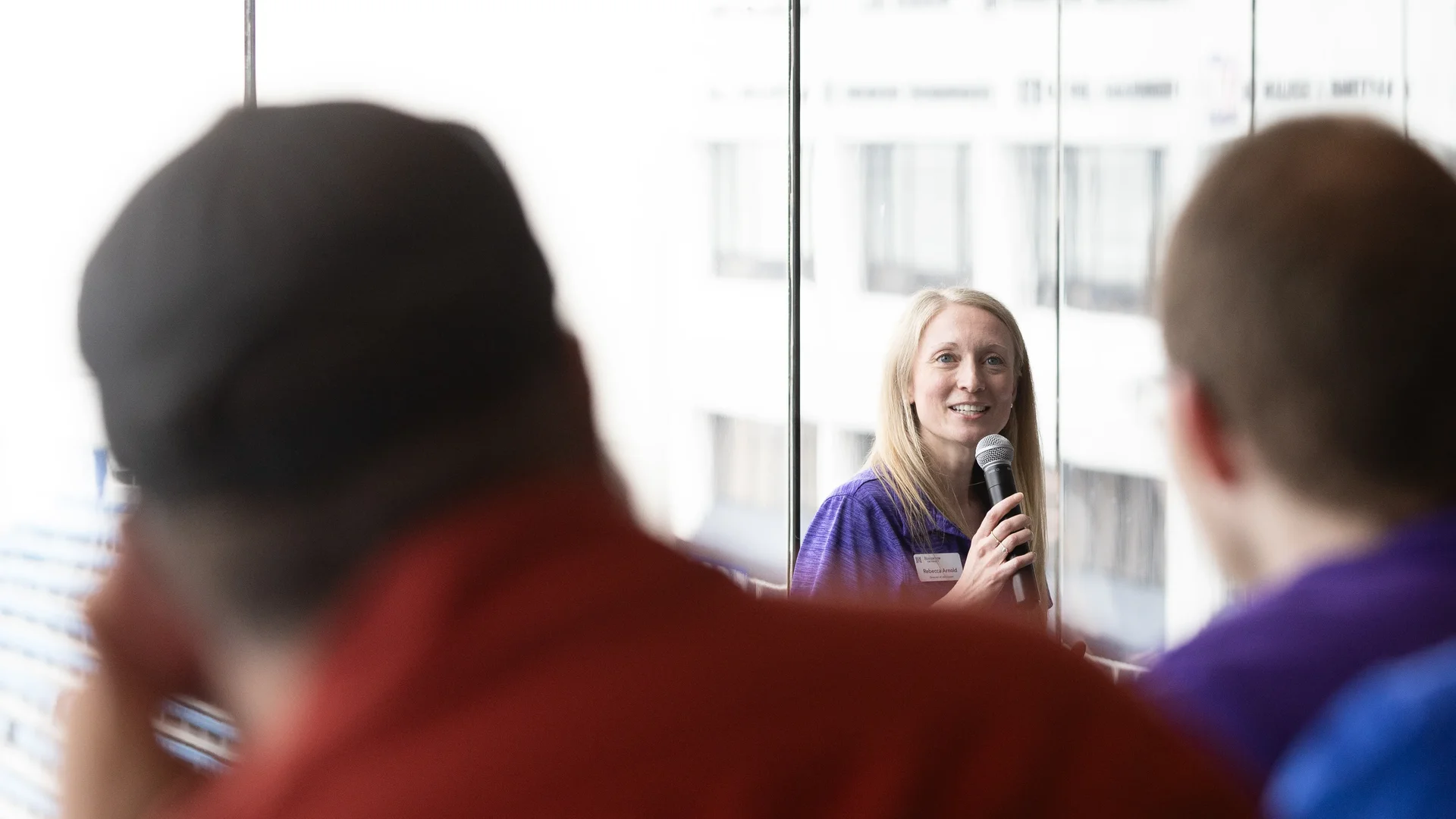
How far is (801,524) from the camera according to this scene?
6352mm

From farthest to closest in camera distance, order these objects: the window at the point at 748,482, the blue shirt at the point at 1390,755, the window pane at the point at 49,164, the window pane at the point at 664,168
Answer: the window at the point at 748,482, the window pane at the point at 664,168, the window pane at the point at 49,164, the blue shirt at the point at 1390,755

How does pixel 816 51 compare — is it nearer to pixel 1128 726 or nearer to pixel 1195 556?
pixel 1195 556

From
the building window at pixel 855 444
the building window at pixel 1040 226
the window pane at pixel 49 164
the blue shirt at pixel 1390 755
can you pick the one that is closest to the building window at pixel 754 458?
the building window at pixel 855 444

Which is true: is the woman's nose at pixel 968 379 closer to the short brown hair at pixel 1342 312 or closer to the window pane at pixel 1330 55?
the short brown hair at pixel 1342 312

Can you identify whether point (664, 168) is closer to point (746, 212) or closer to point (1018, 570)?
Answer: point (746, 212)

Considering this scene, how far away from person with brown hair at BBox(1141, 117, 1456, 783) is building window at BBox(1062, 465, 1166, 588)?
6.53m

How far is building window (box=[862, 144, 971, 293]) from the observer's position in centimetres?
789

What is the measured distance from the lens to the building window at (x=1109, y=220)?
696 centimetres

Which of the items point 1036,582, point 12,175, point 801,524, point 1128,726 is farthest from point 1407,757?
point 801,524

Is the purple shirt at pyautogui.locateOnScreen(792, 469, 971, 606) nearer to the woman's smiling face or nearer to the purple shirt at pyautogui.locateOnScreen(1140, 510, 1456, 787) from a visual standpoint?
the woman's smiling face

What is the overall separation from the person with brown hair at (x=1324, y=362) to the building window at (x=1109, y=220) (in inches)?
242

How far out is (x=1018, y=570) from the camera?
115 inches

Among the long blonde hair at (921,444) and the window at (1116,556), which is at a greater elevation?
the long blonde hair at (921,444)

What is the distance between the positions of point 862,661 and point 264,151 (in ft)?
1.05
